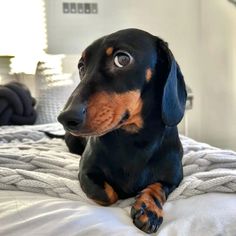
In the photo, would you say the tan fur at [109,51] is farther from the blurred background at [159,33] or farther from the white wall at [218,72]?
the white wall at [218,72]

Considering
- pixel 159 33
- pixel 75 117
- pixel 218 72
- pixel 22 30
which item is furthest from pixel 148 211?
pixel 159 33

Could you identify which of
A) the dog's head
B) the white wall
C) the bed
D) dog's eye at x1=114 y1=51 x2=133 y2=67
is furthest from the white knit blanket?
the white wall

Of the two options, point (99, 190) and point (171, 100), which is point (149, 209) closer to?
point (99, 190)

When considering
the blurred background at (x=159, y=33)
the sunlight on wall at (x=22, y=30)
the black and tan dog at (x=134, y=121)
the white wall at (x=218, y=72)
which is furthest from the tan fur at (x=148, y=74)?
the sunlight on wall at (x=22, y=30)

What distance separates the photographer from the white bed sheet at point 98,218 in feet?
2.34

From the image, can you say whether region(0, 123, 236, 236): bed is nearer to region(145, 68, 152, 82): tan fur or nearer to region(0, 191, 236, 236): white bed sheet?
region(0, 191, 236, 236): white bed sheet

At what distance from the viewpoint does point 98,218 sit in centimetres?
74

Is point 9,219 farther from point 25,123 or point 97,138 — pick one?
point 25,123

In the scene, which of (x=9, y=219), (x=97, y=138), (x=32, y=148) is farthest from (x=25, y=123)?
(x=9, y=219)

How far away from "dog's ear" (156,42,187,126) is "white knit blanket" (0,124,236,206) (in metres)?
0.16

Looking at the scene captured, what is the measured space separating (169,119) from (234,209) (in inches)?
9.1

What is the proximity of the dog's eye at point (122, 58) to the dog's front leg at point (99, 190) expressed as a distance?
262 mm

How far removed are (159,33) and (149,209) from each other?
226 centimetres

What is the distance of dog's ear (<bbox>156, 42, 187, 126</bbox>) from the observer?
2.86ft
